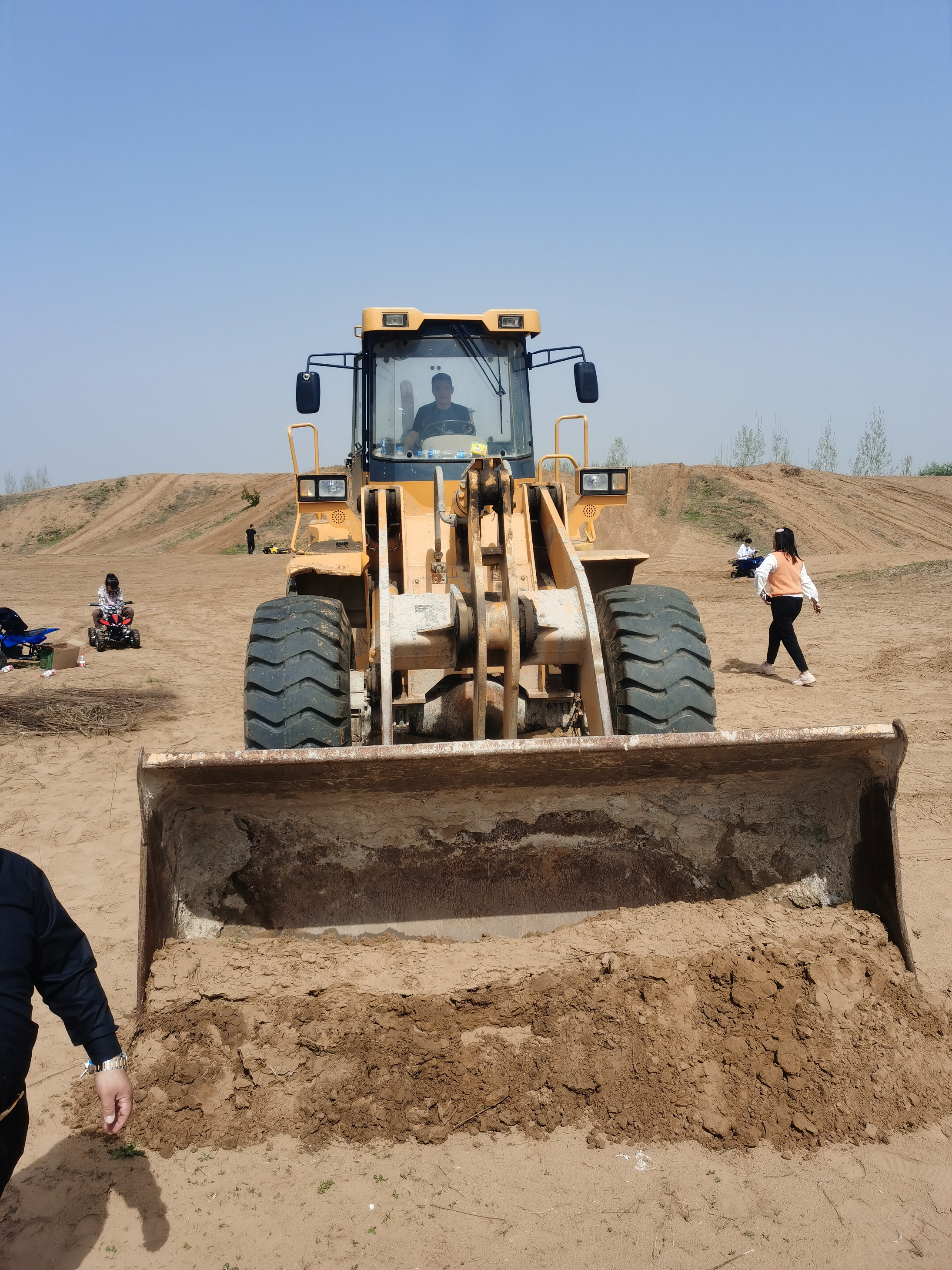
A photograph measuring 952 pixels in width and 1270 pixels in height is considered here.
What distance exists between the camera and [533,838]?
3.97 meters

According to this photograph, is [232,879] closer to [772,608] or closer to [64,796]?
[64,796]

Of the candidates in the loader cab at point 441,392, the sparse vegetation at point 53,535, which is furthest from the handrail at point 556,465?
the sparse vegetation at point 53,535

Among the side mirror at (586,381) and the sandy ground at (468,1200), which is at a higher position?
the side mirror at (586,381)

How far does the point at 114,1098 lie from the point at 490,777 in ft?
5.94

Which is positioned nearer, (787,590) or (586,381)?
(586,381)

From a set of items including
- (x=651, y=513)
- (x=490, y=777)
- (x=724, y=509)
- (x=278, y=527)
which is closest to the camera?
(x=490, y=777)

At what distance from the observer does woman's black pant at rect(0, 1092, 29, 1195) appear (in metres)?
2.19

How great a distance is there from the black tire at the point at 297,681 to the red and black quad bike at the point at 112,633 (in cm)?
887

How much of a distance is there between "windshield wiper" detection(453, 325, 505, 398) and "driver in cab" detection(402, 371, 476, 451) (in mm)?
228

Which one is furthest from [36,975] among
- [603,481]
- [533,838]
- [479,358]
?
[479,358]

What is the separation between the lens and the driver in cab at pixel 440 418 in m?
6.13

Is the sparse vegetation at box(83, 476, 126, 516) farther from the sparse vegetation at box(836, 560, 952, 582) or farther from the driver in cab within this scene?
the driver in cab

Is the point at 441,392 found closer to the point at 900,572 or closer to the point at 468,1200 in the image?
the point at 468,1200

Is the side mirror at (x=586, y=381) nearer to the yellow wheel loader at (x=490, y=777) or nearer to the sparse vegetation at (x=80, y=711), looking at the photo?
the yellow wheel loader at (x=490, y=777)
